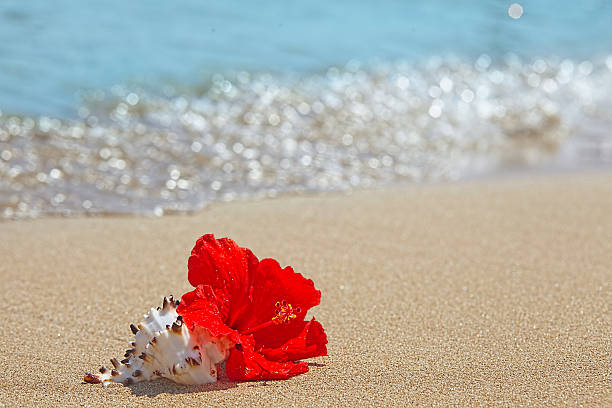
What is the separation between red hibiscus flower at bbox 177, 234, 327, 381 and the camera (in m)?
2.00

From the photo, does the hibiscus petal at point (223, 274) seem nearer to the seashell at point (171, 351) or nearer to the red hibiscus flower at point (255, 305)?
the red hibiscus flower at point (255, 305)

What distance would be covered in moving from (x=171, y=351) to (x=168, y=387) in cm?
13

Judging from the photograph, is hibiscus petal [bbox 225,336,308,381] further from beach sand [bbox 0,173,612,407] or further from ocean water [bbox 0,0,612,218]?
ocean water [bbox 0,0,612,218]

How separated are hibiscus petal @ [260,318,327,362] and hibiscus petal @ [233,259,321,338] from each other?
25 mm

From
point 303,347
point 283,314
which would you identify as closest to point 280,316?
point 283,314

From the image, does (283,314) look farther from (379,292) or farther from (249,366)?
(379,292)

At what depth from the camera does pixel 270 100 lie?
601cm

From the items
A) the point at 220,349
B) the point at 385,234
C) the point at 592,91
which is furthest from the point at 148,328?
the point at 592,91

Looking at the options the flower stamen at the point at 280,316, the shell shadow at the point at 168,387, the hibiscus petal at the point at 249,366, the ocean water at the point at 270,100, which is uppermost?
the ocean water at the point at 270,100

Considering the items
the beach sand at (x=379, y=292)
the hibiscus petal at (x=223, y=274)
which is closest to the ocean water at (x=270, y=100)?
the beach sand at (x=379, y=292)

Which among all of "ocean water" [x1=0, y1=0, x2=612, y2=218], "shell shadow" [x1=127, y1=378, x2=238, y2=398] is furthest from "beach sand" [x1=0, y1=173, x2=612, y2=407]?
"ocean water" [x1=0, y1=0, x2=612, y2=218]

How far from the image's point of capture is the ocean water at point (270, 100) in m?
4.68

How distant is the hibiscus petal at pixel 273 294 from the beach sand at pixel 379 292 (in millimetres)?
167

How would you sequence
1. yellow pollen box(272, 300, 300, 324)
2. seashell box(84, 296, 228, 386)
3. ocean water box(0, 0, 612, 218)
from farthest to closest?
ocean water box(0, 0, 612, 218)
yellow pollen box(272, 300, 300, 324)
seashell box(84, 296, 228, 386)
